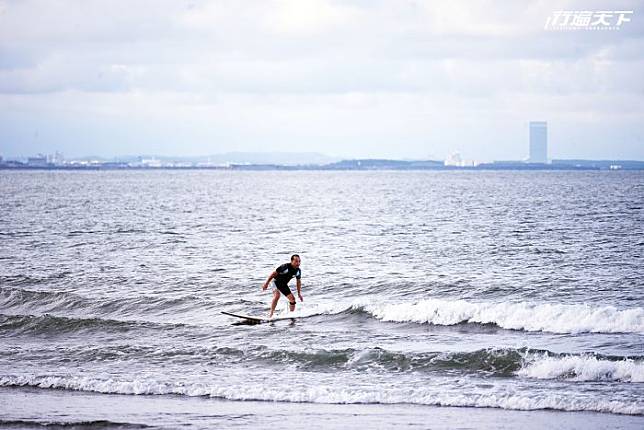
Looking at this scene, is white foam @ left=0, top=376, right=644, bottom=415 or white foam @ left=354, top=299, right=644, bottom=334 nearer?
white foam @ left=0, top=376, right=644, bottom=415

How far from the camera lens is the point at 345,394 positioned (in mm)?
14844

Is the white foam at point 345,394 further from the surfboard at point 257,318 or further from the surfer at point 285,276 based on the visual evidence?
the surfer at point 285,276

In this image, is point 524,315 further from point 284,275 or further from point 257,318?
point 257,318

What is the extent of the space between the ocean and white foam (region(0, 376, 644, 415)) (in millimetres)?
41

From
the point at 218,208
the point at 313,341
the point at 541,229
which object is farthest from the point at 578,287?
the point at 218,208

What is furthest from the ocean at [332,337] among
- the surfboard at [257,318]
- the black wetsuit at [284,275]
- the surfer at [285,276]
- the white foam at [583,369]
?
the black wetsuit at [284,275]

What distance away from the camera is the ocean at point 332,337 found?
13.9 m

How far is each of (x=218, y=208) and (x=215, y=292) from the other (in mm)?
55840

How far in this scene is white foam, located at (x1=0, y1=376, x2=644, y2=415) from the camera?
13.7 meters

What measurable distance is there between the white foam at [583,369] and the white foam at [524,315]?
3.89m

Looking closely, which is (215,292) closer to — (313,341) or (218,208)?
(313,341)

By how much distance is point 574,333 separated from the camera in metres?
19.7

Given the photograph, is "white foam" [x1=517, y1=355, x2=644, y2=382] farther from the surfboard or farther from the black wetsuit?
the surfboard

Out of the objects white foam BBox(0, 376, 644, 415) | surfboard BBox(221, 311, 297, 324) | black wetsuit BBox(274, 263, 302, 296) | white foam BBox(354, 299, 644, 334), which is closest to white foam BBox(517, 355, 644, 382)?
white foam BBox(0, 376, 644, 415)
